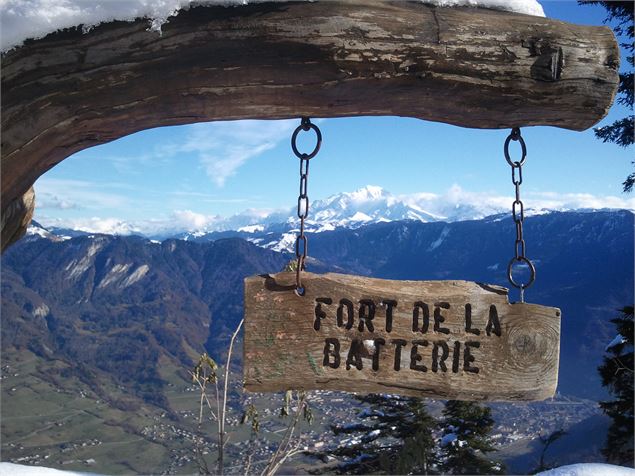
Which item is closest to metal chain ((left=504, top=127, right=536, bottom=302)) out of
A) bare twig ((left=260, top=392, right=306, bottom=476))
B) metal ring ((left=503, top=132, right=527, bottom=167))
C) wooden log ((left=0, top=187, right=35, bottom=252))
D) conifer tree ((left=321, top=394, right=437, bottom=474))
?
metal ring ((left=503, top=132, right=527, bottom=167))

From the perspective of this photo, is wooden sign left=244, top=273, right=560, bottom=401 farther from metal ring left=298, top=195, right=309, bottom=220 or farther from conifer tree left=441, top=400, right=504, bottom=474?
conifer tree left=441, top=400, right=504, bottom=474

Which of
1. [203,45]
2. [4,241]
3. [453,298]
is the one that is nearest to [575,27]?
[453,298]

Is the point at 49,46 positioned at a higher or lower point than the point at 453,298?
higher

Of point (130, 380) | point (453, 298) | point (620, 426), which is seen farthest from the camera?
point (130, 380)

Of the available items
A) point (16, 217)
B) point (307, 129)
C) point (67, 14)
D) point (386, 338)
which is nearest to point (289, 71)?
point (307, 129)

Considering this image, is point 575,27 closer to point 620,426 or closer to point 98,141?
point 98,141

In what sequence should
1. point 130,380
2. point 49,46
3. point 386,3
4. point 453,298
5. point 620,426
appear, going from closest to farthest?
1. point 49,46
2. point 386,3
3. point 453,298
4. point 620,426
5. point 130,380

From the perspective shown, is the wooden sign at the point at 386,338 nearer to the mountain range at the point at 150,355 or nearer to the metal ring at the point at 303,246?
the metal ring at the point at 303,246
